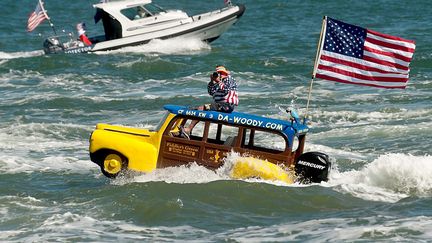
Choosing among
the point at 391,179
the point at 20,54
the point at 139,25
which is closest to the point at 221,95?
the point at 391,179

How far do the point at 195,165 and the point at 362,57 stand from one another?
304 cm

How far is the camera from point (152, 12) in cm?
3828

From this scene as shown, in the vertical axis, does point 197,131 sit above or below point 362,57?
below

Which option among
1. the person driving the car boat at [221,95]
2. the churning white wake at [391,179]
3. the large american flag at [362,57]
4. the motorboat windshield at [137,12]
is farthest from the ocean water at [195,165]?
the large american flag at [362,57]

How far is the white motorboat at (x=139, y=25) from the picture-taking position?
3741cm

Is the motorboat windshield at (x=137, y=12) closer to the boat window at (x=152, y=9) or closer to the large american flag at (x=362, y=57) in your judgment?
the boat window at (x=152, y=9)

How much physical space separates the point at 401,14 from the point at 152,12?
47.2ft

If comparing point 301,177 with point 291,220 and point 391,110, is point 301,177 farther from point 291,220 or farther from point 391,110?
point 391,110

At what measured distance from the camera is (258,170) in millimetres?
15867

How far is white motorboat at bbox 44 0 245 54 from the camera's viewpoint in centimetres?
3741

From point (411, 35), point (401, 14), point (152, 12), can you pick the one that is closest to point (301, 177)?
point (152, 12)

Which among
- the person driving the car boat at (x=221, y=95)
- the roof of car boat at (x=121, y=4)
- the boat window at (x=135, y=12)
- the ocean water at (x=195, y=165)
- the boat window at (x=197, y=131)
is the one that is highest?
the roof of car boat at (x=121, y=4)

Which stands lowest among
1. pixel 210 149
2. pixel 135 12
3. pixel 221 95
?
pixel 210 149

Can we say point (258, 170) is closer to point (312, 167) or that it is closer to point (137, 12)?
point (312, 167)
